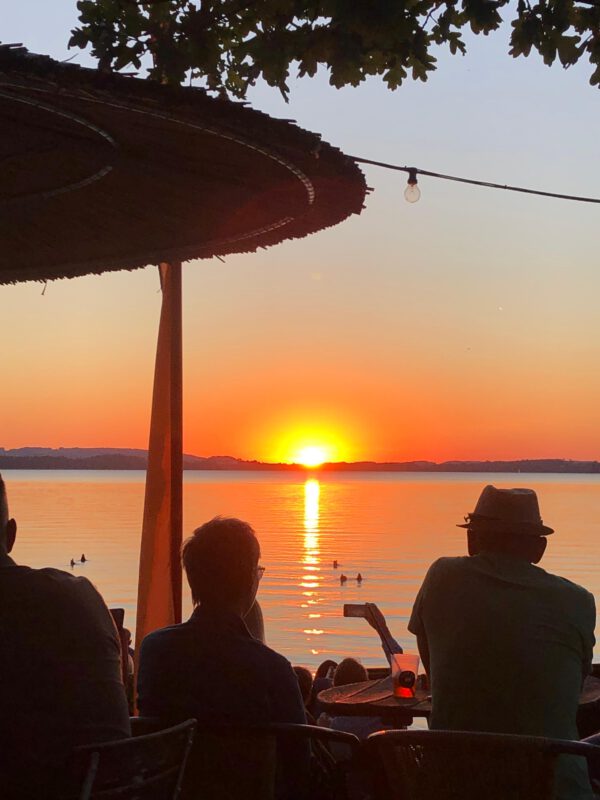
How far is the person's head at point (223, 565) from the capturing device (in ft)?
9.37

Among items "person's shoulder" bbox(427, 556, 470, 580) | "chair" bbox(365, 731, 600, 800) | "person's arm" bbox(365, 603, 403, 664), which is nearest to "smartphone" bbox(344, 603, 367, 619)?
"person's arm" bbox(365, 603, 403, 664)

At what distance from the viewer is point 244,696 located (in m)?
2.70

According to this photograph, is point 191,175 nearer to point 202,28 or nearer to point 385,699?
point 202,28

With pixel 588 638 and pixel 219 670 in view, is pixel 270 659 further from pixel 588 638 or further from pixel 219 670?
pixel 588 638

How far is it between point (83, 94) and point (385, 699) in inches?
86.1

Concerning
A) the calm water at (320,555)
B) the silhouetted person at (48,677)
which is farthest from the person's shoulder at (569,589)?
the calm water at (320,555)

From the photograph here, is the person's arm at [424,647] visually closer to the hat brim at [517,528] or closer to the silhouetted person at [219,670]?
the hat brim at [517,528]

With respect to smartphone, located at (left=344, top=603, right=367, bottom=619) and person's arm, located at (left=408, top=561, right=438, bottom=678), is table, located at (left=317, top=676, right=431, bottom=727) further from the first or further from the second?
smartphone, located at (left=344, top=603, right=367, bottom=619)

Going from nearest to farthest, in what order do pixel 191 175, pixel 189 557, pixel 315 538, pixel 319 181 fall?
pixel 189 557 < pixel 319 181 < pixel 191 175 < pixel 315 538

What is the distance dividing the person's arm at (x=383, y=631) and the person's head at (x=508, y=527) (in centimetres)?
62

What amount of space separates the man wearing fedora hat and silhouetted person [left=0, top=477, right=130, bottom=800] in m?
1.14

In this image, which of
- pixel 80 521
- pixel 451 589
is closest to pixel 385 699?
pixel 451 589

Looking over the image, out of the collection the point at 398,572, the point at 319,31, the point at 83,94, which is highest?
the point at 319,31

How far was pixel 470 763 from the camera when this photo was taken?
2293mm
